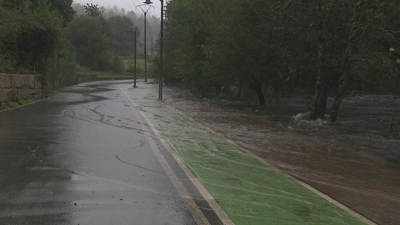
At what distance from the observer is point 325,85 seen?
14.8 metres

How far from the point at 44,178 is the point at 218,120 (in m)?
9.40

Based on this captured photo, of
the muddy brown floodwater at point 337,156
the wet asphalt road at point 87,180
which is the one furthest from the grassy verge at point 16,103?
the muddy brown floodwater at point 337,156

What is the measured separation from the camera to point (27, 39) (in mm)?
20609

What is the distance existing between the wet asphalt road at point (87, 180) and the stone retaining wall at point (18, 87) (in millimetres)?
5992

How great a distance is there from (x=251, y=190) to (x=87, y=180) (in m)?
2.58

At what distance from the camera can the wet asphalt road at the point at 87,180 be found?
4.19 metres

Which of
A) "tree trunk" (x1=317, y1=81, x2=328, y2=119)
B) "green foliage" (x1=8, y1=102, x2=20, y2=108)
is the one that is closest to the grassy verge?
"green foliage" (x1=8, y1=102, x2=20, y2=108)

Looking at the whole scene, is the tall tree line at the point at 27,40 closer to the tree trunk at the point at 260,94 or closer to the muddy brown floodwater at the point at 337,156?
the muddy brown floodwater at the point at 337,156

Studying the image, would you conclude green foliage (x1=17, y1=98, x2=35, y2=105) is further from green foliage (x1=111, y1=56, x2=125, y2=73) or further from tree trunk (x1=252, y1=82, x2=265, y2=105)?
green foliage (x1=111, y1=56, x2=125, y2=73)

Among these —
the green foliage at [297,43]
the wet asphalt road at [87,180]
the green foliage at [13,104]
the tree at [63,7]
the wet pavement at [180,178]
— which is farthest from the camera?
the tree at [63,7]

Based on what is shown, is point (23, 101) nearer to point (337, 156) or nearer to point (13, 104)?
point (13, 104)

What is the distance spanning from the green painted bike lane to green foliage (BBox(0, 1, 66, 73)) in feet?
46.4

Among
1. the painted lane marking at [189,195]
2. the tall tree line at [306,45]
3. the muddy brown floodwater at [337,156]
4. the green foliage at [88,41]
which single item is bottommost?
the muddy brown floodwater at [337,156]

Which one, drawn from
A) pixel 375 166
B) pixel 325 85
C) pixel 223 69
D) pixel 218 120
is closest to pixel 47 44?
pixel 223 69
